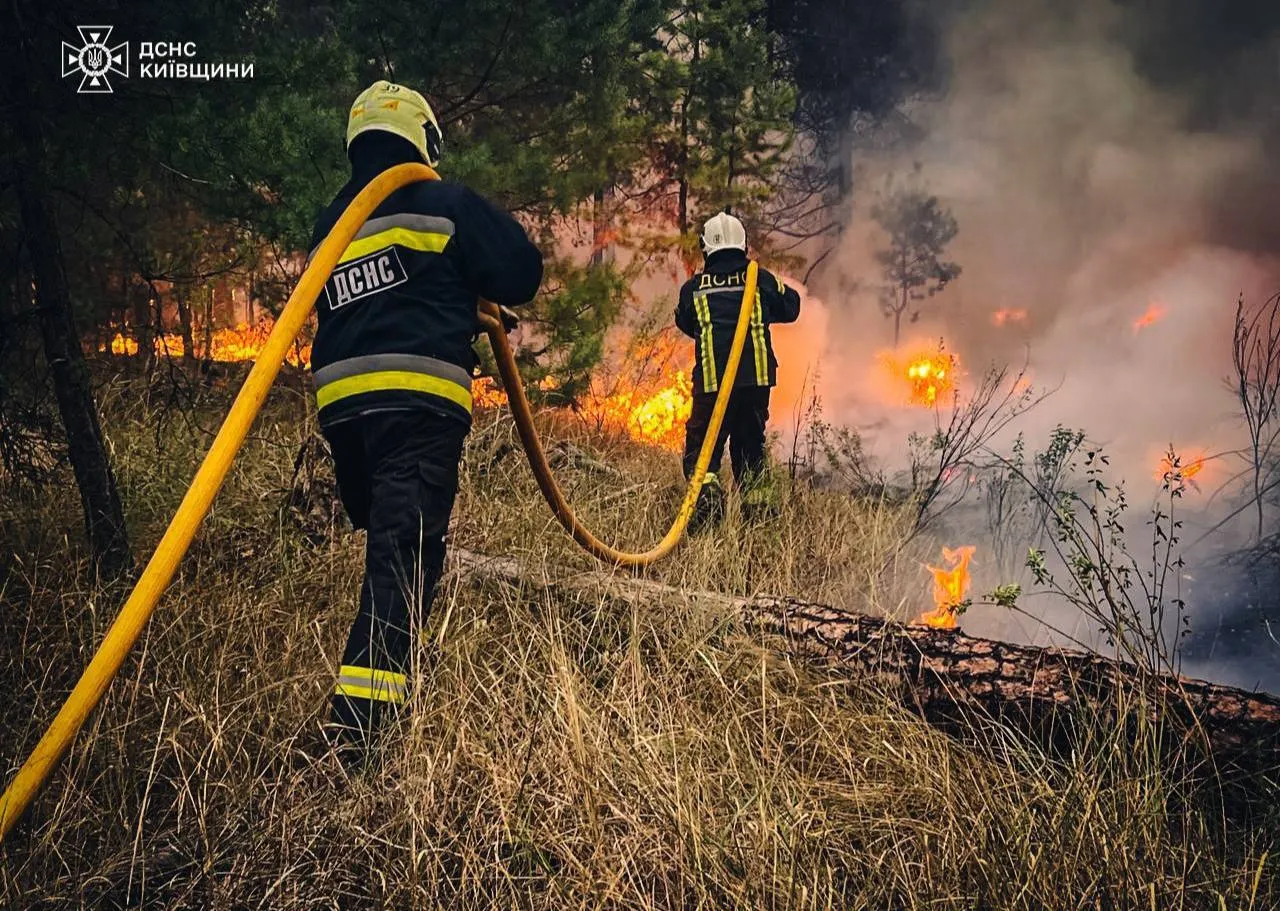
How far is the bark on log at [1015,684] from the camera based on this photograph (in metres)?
2.31

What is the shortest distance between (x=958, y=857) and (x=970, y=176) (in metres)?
18.8

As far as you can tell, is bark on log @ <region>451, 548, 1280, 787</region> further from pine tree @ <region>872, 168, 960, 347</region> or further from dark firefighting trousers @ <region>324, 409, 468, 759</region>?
pine tree @ <region>872, 168, 960, 347</region>

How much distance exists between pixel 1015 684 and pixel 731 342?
385 centimetres

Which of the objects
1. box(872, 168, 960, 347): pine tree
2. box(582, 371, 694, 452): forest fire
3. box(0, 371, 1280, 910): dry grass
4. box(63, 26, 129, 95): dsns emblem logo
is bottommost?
box(0, 371, 1280, 910): dry grass

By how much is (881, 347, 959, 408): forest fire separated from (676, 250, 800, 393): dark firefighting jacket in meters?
6.65

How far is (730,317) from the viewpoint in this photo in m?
6.12

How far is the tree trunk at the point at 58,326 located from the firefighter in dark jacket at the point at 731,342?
363 centimetres

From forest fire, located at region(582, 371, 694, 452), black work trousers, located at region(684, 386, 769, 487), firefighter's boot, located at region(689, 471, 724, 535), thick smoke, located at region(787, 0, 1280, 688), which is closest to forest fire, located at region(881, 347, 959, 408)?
thick smoke, located at region(787, 0, 1280, 688)

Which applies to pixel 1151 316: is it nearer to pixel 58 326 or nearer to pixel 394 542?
pixel 394 542

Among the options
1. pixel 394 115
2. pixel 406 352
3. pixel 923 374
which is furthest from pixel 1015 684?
pixel 923 374

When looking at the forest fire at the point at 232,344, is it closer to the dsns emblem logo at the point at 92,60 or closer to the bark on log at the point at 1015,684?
the dsns emblem logo at the point at 92,60

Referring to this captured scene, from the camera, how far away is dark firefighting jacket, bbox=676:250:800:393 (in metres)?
6.11

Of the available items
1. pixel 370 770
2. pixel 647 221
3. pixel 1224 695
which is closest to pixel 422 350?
pixel 370 770

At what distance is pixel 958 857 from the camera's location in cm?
195
